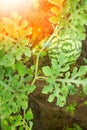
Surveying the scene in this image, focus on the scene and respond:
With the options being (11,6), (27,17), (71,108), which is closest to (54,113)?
(71,108)

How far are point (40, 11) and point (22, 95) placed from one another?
511mm

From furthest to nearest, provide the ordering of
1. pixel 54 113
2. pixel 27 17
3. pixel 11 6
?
pixel 54 113 < pixel 27 17 < pixel 11 6

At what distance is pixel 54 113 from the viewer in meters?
2.78

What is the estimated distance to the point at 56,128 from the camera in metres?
2.82

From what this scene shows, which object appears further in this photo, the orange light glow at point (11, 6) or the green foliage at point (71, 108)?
the green foliage at point (71, 108)

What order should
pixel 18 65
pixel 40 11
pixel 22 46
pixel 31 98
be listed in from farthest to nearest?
pixel 31 98 → pixel 40 11 → pixel 18 65 → pixel 22 46

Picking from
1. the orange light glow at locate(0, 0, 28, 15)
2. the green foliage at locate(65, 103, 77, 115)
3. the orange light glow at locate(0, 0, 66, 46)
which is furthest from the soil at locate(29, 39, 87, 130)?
the orange light glow at locate(0, 0, 28, 15)

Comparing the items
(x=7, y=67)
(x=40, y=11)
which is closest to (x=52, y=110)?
(x=40, y=11)

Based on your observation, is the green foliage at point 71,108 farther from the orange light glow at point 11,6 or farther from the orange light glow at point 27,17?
the orange light glow at point 11,6

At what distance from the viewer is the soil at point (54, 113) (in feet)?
9.02

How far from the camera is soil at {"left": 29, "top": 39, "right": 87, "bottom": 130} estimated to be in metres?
2.75

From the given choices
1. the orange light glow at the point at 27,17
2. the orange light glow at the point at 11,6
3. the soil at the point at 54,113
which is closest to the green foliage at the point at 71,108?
the soil at the point at 54,113

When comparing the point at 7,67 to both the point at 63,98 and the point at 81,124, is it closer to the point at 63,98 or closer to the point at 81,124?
the point at 63,98

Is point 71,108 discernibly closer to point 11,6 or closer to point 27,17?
point 27,17
